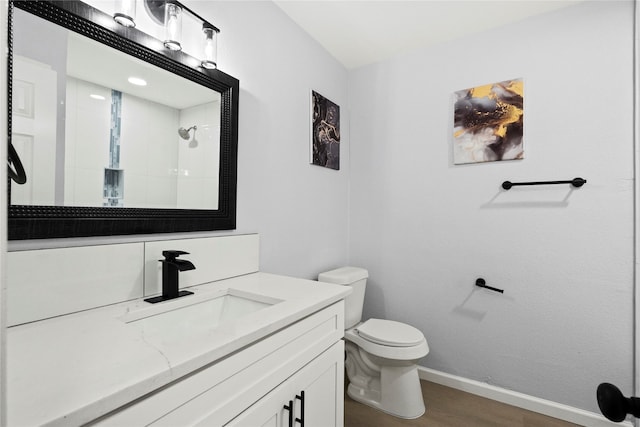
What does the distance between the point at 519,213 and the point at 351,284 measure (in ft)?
3.66

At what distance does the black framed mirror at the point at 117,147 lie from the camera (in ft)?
2.69

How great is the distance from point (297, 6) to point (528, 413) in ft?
8.83

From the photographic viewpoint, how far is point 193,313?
1.08 meters

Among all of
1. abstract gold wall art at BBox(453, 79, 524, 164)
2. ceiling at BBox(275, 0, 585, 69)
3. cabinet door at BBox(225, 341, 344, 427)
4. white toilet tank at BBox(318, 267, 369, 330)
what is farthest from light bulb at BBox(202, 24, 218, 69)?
abstract gold wall art at BBox(453, 79, 524, 164)

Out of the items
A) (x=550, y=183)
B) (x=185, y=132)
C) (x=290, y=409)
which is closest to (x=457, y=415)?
(x=290, y=409)

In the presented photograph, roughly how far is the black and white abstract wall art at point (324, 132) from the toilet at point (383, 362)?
2.61 ft

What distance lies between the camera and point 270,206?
1.67m

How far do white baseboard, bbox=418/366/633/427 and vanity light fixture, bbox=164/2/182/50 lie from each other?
234 centimetres

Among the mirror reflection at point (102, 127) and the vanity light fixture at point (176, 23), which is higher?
the vanity light fixture at point (176, 23)

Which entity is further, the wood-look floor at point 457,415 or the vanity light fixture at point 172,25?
the wood-look floor at point 457,415

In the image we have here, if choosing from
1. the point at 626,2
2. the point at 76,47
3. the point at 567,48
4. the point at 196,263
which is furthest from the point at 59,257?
the point at 626,2

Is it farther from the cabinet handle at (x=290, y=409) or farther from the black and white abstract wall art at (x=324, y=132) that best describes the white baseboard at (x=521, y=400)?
the black and white abstract wall art at (x=324, y=132)

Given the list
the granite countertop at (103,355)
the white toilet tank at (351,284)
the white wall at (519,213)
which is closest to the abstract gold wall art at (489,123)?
the white wall at (519,213)

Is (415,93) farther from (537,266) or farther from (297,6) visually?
(537,266)
